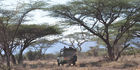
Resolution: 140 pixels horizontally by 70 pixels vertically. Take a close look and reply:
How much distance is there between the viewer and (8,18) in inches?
634

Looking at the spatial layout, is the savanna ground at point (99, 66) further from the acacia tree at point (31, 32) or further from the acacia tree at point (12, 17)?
the acacia tree at point (31, 32)

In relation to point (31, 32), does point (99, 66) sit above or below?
below

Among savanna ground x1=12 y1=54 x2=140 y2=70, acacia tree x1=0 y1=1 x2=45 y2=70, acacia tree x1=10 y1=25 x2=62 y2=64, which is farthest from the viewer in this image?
acacia tree x1=10 y1=25 x2=62 y2=64

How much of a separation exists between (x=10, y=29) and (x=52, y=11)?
4.28m

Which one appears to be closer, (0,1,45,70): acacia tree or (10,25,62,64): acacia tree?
(0,1,45,70): acacia tree

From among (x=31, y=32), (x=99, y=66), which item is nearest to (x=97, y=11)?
(x=99, y=66)

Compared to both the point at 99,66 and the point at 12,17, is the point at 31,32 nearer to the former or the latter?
the point at 12,17

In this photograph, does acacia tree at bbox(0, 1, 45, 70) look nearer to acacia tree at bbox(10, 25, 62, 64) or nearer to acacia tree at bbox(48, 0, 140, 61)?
acacia tree at bbox(48, 0, 140, 61)

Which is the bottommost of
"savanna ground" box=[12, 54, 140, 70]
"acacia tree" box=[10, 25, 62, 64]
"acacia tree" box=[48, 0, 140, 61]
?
"savanna ground" box=[12, 54, 140, 70]

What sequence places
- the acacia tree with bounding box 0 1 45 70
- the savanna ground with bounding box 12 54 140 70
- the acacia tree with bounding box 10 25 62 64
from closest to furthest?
the savanna ground with bounding box 12 54 140 70
the acacia tree with bounding box 0 1 45 70
the acacia tree with bounding box 10 25 62 64

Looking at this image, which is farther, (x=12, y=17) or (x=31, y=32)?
(x=31, y=32)

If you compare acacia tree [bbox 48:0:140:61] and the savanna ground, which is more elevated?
acacia tree [bbox 48:0:140:61]

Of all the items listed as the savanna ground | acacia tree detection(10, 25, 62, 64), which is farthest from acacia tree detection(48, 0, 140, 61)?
acacia tree detection(10, 25, 62, 64)

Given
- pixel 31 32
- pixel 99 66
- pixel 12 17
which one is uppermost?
pixel 12 17
